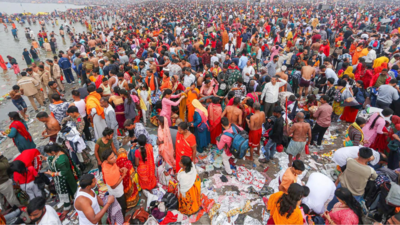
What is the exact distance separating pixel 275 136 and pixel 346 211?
1.99 metres

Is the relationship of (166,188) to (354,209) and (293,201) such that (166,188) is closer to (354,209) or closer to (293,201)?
(293,201)

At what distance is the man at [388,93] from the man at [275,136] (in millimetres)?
3371

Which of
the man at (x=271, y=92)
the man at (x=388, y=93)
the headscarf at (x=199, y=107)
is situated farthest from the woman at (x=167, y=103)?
the man at (x=388, y=93)

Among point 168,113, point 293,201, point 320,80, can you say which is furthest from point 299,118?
point 320,80

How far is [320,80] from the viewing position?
680 centimetres

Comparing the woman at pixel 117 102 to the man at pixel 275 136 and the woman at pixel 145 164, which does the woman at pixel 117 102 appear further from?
the man at pixel 275 136

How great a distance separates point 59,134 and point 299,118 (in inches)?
188

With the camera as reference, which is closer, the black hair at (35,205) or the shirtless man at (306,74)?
the black hair at (35,205)

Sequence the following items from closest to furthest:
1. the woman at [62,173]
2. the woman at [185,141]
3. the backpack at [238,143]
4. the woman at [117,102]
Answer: the woman at [62,173] < the woman at [185,141] < the backpack at [238,143] < the woman at [117,102]

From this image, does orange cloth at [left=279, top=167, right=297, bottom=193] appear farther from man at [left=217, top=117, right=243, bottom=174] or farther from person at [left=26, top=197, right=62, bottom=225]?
person at [left=26, top=197, right=62, bottom=225]

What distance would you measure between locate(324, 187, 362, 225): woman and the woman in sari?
9.79ft

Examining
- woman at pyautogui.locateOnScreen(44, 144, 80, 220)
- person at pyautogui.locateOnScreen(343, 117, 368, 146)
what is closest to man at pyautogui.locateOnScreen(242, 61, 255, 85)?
person at pyautogui.locateOnScreen(343, 117, 368, 146)

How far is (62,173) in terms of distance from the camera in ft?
11.4

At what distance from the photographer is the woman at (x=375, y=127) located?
13.8 ft
